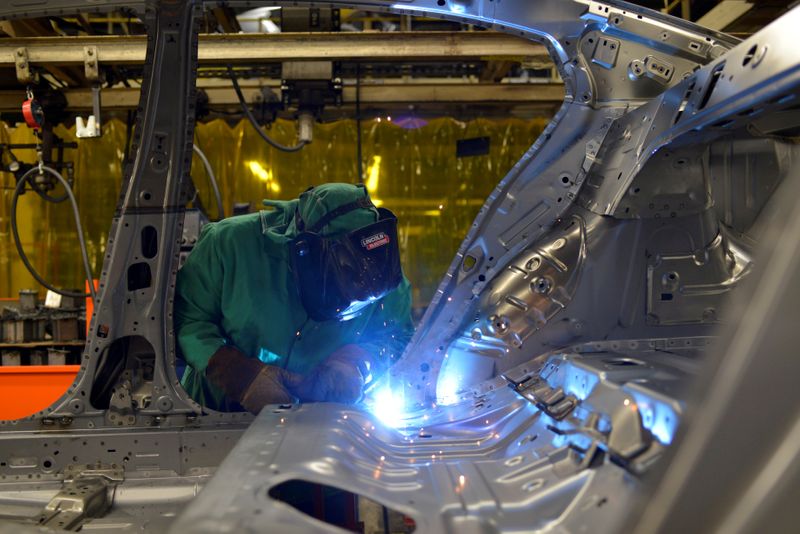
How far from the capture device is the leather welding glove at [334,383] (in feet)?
8.77

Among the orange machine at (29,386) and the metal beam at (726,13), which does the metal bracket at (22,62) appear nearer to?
the orange machine at (29,386)

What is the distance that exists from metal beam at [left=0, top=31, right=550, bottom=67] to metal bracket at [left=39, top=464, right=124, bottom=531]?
3.01 m

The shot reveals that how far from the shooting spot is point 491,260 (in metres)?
2.62

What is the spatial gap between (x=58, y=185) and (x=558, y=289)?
18.9 feet

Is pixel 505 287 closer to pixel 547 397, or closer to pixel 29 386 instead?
pixel 547 397

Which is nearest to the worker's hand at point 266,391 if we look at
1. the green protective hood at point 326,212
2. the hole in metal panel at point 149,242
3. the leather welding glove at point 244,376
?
the leather welding glove at point 244,376

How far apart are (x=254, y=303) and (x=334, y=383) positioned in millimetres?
535

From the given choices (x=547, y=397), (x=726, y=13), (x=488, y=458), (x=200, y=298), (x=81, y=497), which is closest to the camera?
(x=488, y=458)

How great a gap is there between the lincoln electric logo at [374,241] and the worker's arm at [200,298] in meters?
0.73

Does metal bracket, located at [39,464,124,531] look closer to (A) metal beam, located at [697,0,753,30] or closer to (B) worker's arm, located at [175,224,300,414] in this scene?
(B) worker's arm, located at [175,224,300,414]

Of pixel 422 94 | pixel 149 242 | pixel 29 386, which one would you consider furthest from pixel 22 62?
pixel 422 94

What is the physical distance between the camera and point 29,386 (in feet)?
16.7

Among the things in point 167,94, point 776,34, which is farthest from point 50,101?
point 776,34

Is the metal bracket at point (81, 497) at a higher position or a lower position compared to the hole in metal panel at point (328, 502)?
higher
